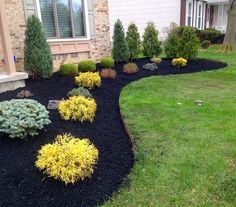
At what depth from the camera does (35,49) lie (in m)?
6.65

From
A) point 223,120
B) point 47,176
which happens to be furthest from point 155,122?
point 47,176

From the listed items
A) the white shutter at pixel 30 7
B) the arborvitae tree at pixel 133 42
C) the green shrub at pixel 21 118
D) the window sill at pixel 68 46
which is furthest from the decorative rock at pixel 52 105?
the arborvitae tree at pixel 133 42

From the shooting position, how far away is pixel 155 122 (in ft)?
15.2

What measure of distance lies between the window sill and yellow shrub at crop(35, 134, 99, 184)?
5.78 meters

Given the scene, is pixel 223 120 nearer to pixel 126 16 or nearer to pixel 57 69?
pixel 57 69

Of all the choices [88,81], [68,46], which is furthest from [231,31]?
[88,81]

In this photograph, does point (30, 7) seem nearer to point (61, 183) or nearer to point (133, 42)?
point (133, 42)

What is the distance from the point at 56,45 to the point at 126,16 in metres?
11.4

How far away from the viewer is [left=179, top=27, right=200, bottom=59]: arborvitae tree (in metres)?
10.5

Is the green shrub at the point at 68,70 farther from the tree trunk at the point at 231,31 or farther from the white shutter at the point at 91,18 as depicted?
the tree trunk at the point at 231,31

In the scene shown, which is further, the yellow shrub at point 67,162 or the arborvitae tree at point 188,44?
the arborvitae tree at point 188,44

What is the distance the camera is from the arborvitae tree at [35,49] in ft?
21.8

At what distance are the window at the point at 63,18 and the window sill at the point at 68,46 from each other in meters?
0.19

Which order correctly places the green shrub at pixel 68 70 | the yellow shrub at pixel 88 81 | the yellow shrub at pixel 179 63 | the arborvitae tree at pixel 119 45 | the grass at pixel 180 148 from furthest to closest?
the arborvitae tree at pixel 119 45, the yellow shrub at pixel 179 63, the green shrub at pixel 68 70, the yellow shrub at pixel 88 81, the grass at pixel 180 148
